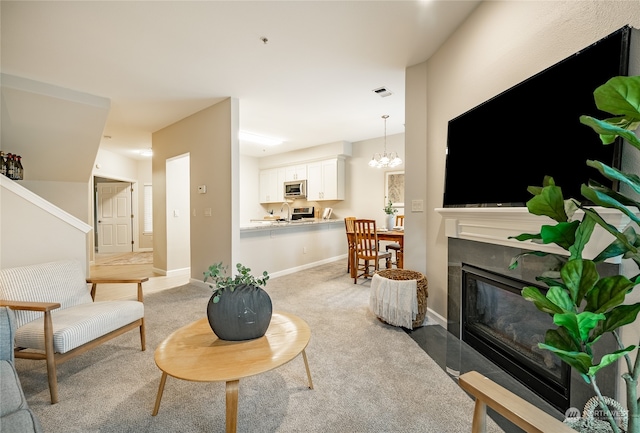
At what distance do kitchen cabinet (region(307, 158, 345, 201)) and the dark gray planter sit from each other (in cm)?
490

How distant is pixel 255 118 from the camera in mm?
4703

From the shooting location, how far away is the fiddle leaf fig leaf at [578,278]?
0.73m

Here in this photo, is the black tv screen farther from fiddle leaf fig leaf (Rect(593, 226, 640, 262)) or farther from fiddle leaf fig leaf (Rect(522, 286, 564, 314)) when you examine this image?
fiddle leaf fig leaf (Rect(522, 286, 564, 314))

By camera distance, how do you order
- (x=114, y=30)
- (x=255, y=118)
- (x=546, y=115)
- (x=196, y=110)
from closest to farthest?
1. (x=546, y=115)
2. (x=114, y=30)
3. (x=196, y=110)
4. (x=255, y=118)

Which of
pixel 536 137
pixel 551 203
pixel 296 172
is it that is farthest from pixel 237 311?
pixel 296 172

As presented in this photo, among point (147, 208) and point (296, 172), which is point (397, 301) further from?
point (147, 208)

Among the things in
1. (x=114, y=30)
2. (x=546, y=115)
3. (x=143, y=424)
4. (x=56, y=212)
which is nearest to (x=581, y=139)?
(x=546, y=115)

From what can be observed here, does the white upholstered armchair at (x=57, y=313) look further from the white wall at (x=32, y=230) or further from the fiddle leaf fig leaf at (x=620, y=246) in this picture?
the fiddle leaf fig leaf at (x=620, y=246)

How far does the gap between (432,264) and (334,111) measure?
9.22 feet

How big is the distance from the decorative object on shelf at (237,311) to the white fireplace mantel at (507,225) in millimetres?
1541

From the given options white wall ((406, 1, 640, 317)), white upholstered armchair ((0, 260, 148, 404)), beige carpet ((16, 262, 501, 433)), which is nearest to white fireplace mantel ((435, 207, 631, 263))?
white wall ((406, 1, 640, 317))

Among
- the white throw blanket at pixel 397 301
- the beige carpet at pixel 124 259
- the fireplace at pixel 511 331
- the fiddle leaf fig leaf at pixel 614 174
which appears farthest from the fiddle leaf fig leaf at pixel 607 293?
the beige carpet at pixel 124 259

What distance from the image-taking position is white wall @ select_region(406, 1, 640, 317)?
143 centimetres

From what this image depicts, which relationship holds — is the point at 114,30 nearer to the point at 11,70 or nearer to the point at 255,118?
the point at 11,70
